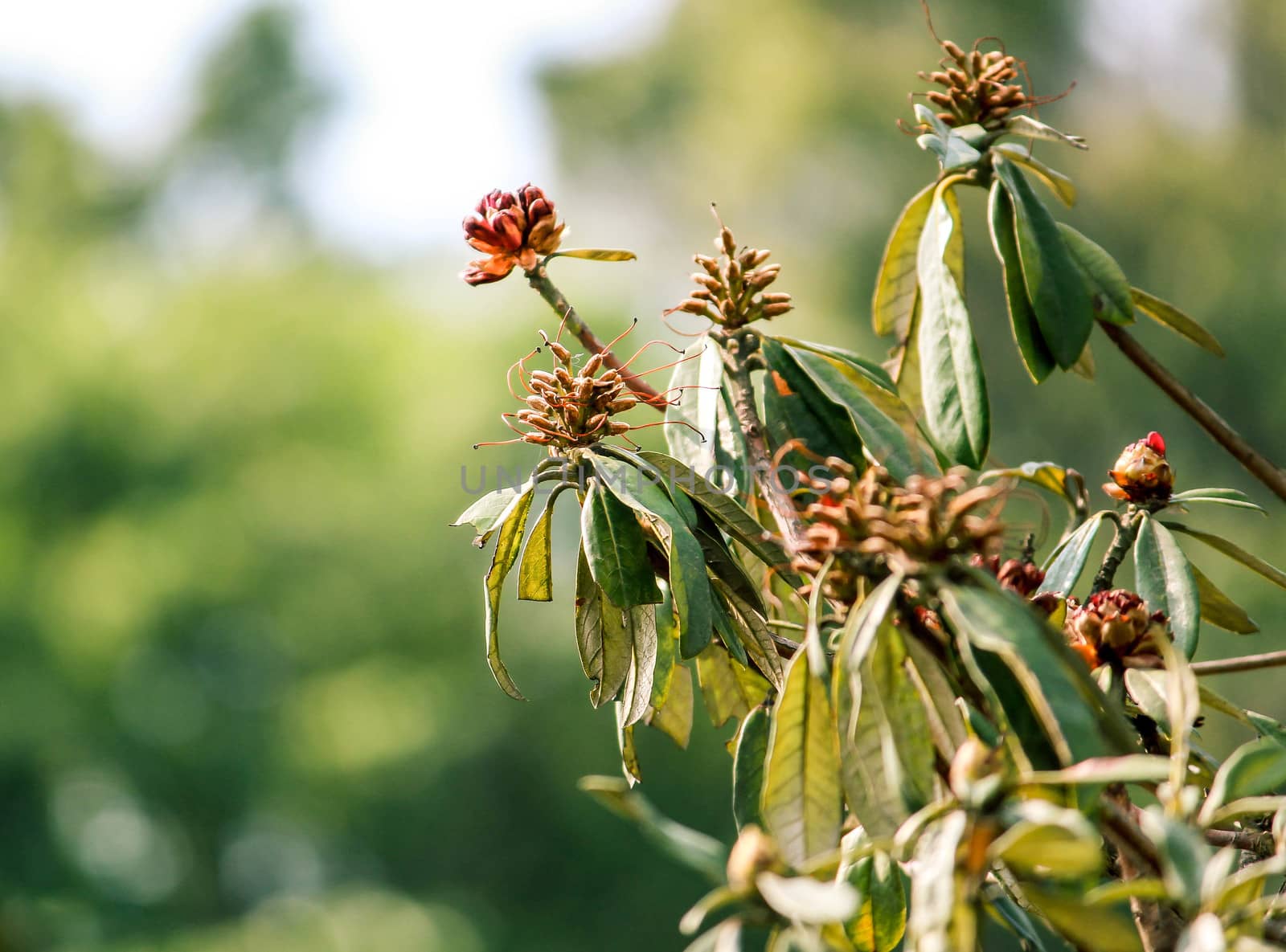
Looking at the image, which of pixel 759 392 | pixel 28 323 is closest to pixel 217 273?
pixel 28 323

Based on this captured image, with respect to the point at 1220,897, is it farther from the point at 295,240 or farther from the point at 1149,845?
the point at 295,240

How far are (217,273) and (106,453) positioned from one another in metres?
1.86

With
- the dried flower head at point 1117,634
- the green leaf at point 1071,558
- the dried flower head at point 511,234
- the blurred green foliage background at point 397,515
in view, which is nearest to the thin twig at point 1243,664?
the dried flower head at point 1117,634

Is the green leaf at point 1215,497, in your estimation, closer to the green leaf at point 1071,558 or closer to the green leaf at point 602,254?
the green leaf at point 1071,558

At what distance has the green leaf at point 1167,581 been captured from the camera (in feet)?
2.60

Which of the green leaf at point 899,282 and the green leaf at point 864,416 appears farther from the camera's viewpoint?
the green leaf at point 899,282

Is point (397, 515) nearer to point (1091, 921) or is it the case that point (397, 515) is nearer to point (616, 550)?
point (616, 550)

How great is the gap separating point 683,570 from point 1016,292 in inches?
12.8

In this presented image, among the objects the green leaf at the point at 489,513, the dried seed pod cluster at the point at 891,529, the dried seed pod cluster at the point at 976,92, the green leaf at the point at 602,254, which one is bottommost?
the dried seed pod cluster at the point at 891,529

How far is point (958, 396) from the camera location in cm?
75

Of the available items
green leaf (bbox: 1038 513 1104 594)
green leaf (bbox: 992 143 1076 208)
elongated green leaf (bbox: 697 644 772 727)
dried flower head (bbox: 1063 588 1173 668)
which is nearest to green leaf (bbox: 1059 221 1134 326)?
green leaf (bbox: 992 143 1076 208)

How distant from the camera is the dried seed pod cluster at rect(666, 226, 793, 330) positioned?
2.62 ft

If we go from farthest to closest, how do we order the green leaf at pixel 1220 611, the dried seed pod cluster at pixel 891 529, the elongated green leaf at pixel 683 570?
the green leaf at pixel 1220 611
the elongated green leaf at pixel 683 570
the dried seed pod cluster at pixel 891 529

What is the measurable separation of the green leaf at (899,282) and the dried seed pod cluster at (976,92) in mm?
81
